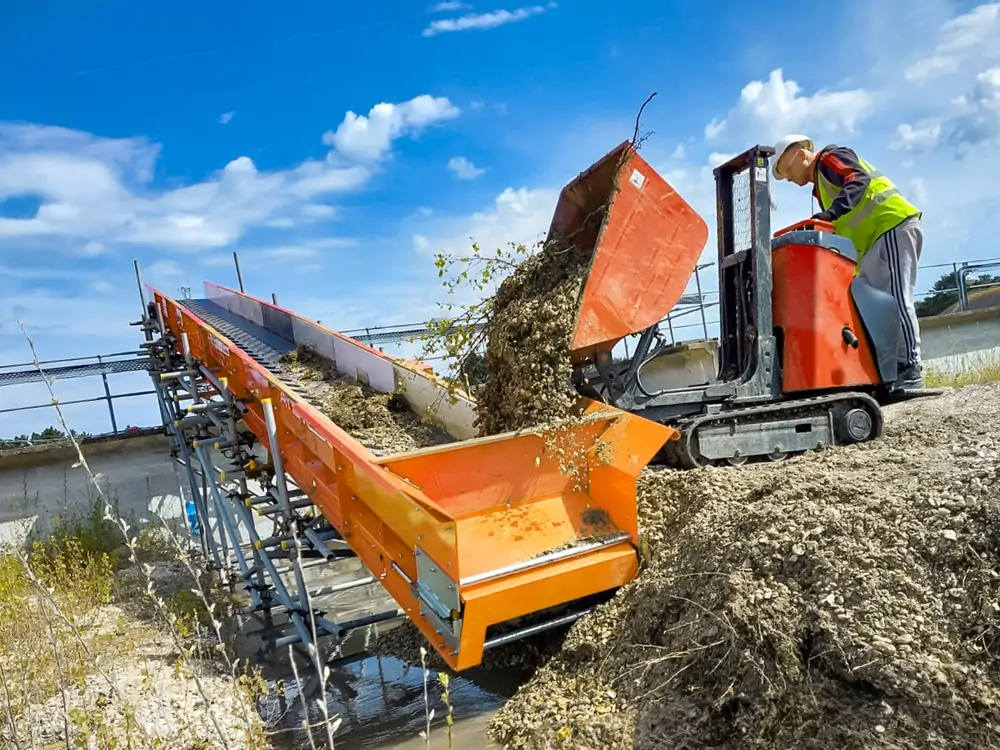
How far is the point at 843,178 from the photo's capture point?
17.4 feet

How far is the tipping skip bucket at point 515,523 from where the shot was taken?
3.10m

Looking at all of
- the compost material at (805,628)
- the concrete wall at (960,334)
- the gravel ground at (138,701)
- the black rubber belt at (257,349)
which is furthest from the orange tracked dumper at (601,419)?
the concrete wall at (960,334)

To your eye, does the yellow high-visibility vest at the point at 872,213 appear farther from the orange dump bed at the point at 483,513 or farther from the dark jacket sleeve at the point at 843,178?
the orange dump bed at the point at 483,513

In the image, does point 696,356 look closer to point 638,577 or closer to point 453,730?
point 638,577

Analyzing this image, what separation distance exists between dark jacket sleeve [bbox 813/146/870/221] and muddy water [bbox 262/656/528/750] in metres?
3.94

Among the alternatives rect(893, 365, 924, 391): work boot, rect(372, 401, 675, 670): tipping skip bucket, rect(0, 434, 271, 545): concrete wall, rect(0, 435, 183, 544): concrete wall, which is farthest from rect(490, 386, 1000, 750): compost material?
rect(0, 435, 183, 544): concrete wall

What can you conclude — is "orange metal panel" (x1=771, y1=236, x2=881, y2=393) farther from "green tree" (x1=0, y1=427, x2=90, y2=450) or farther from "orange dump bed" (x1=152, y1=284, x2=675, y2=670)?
"green tree" (x1=0, y1=427, x2=90, y2=450)

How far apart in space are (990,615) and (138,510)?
1009cm

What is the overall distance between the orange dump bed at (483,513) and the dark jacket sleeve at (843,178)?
2.70 m

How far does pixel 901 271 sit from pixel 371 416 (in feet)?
13.1

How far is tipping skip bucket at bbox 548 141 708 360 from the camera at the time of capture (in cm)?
404

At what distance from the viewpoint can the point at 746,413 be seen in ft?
15.0

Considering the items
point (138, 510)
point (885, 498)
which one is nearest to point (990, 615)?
point (885, 498)

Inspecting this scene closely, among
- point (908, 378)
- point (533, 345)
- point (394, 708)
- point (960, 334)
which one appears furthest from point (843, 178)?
point (960, 334)
